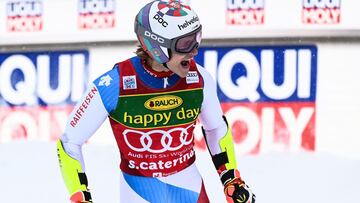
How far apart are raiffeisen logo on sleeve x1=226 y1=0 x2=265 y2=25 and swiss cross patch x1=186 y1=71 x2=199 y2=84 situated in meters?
3.49

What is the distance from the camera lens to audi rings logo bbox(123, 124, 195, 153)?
3.09 m

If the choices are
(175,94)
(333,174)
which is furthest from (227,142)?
(333,174)

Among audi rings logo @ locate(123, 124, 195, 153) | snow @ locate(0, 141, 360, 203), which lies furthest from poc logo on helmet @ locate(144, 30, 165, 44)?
snow @ locate(0, 141, 360, 203)

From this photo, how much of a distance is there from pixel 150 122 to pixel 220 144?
1.36 ft

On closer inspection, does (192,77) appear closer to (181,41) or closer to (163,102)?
(163,102)

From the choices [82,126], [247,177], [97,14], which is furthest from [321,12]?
[82,126]

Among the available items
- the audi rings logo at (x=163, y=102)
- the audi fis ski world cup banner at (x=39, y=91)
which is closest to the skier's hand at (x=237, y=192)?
the audi rings logo at (x=163, y=102)

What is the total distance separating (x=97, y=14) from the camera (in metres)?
7.05

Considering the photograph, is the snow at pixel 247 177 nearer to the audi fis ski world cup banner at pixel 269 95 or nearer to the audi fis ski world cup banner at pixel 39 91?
the audi fis ski world cup banner at pixel 269 95

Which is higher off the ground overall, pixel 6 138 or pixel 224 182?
pixel 224 182

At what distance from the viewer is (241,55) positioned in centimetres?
670

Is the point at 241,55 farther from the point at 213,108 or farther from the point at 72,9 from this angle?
the point at 213,108

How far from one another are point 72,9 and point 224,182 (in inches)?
177

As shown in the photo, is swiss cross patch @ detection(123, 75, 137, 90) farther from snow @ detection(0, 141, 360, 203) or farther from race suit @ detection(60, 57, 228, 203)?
snow @ detection(0, 141, 360, 203)
